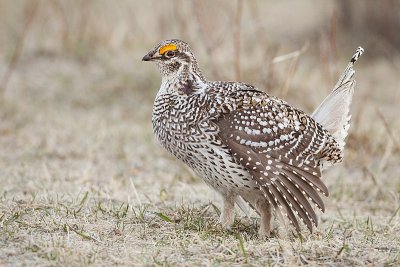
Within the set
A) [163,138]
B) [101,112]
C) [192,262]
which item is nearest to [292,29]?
[101,112]

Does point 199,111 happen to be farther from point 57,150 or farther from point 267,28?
point 267,28

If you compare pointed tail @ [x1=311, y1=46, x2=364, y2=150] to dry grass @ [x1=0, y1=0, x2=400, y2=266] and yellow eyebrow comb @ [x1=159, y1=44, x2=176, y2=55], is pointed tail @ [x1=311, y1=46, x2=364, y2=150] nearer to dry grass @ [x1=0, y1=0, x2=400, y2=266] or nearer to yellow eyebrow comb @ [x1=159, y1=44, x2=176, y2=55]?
dry grass @ [x1=0, y1=0, x2=400, y2=266]

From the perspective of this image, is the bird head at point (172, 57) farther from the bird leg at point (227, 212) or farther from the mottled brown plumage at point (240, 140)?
the bird leg at point (227, 212)

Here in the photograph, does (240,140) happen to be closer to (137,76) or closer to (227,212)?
(227,212)

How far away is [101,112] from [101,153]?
1575 millimetres

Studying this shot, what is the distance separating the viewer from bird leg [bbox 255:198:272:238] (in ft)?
15.7

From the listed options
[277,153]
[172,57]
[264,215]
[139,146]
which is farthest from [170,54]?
[139,146]

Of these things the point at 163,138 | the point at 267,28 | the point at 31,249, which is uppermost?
the point at 267,28

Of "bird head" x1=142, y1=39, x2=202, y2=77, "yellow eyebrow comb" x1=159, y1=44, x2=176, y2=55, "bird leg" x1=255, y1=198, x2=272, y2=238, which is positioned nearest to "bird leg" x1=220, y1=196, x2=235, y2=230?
"bird leg" x1=255, y1=198, x2=272, y2=238

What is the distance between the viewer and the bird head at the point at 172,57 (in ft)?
16.5

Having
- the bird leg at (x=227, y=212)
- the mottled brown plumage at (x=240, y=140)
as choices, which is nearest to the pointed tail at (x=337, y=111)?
the mottled brown plumage at (x=240, y=140)

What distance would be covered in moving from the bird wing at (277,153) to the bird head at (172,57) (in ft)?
1.92

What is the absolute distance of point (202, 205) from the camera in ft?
17.8

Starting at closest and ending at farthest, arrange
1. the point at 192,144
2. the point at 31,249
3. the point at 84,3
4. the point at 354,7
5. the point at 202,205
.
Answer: the point at 31,249 → the point at 192,144 → the point at 202,205 → the point at 84,3 → the point at 354,7
